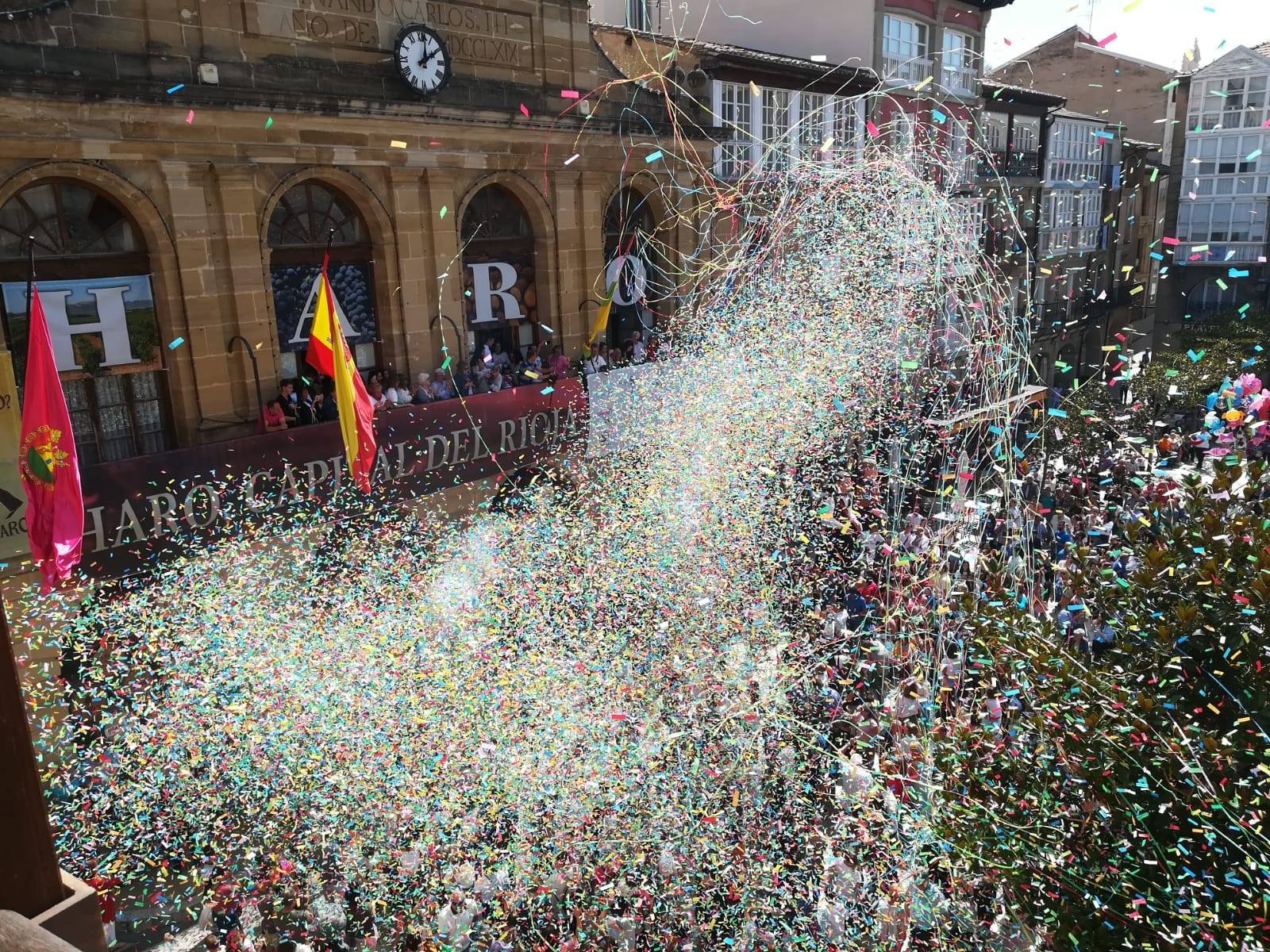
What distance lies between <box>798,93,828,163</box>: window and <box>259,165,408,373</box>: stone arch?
9.50m

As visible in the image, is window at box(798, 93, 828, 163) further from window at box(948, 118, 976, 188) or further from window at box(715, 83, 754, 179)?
window at box(948, 118, 976, 188)

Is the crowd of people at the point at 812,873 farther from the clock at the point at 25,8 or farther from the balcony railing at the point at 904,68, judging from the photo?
the balcony railing at the point at 904,68

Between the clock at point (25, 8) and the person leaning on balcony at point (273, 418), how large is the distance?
15.3 feet

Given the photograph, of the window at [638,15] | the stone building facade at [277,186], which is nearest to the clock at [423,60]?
the stone building facade at [277,186]

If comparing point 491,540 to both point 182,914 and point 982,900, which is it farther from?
point 982,900

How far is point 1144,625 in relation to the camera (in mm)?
4238

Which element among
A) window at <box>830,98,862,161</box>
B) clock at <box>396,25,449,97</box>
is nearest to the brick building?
window at <box>830,98,862,161</box>

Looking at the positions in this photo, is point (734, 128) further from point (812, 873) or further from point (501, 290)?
point (812, 873)

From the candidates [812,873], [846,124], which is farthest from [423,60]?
[812,873]

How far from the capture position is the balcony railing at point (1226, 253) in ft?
132

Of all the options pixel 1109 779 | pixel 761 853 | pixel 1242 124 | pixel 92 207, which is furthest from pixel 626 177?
pixel 1242 124

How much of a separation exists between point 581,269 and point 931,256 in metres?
5.68

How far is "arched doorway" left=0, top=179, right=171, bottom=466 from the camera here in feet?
31.7

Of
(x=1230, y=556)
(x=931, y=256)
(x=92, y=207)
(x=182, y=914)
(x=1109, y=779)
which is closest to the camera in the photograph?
(x=1109, y=779)
